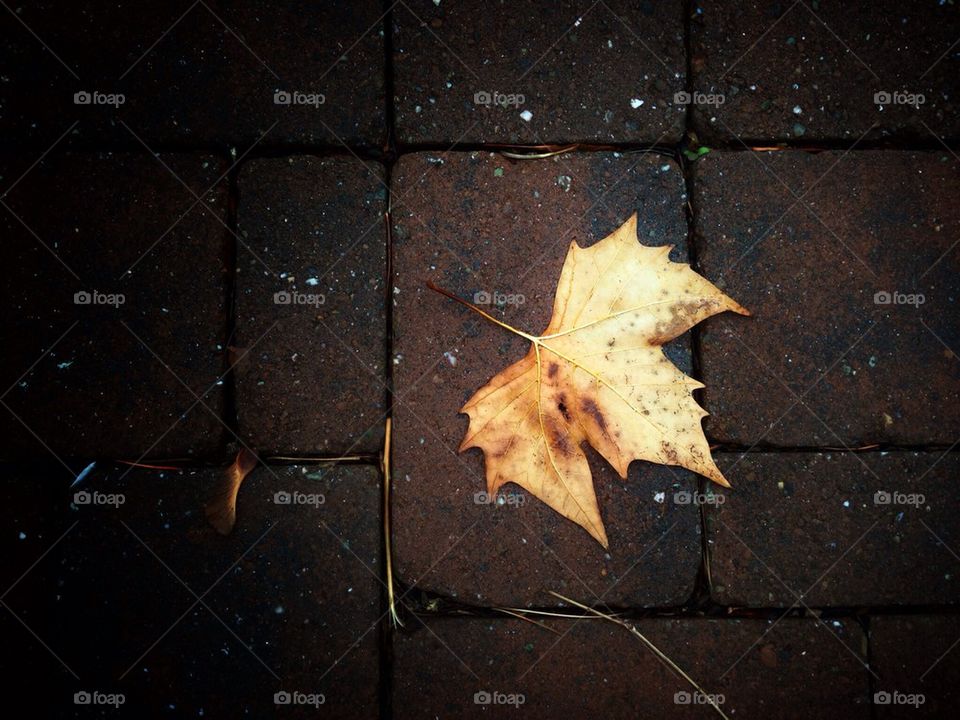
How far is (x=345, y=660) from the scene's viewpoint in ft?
6.14

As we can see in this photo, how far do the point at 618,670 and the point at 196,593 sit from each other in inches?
49.3

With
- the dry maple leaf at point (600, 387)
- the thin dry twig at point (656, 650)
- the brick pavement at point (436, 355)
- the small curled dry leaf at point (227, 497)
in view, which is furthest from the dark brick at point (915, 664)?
the small curled dry leaf at point (227, 497)

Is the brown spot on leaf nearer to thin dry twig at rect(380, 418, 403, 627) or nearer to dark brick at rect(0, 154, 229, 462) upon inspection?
thin dry twig at rect(380, 418, 403, 627)

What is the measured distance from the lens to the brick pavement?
188 cm

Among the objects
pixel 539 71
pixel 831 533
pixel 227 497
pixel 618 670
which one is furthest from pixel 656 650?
pixel 539 71

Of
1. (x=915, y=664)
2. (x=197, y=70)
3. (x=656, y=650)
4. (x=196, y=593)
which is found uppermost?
(x=197, y=70)

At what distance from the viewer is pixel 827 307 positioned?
1.92m

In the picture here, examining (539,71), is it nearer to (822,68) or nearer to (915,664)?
(822,68)

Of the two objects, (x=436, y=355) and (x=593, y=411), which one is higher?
(x=436, y=355)

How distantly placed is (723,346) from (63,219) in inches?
79.1

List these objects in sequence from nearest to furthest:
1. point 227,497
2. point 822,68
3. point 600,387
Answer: point 600,387, point 227,497, point 822,68

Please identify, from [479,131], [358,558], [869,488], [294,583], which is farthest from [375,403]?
[869,488]

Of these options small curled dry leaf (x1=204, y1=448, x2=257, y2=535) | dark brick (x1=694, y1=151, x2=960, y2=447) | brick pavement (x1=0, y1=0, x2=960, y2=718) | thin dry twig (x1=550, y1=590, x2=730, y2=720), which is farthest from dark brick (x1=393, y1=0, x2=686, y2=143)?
thin dry twig (x1=550, y1=590, x2=730, y2=720)

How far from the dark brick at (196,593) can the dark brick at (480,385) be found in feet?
0.67
